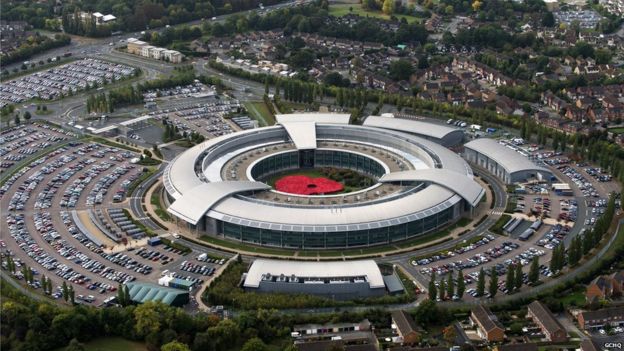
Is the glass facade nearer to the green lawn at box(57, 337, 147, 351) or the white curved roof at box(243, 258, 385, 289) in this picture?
the white curved roof at box(243, 258, 385, 289)

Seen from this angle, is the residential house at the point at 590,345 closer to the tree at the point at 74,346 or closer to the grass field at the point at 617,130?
the tree at the point at 74,346

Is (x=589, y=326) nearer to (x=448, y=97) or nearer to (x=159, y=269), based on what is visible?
(x=159, y=269)

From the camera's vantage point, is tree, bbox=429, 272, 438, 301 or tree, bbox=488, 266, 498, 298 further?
tree, bbox=488, 266, 498, 298

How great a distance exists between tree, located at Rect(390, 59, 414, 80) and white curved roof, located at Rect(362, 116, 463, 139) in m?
27.5

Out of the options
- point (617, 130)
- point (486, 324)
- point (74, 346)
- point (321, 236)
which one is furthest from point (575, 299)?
point (617, 130)

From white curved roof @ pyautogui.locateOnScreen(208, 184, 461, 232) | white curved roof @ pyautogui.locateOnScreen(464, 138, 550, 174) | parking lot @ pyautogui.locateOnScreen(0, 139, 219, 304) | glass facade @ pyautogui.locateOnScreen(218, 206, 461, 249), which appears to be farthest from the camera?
white curved roof @ pyautogui.locateOnScreen(464, 138, 550, 174)

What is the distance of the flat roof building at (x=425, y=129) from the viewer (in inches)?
3644

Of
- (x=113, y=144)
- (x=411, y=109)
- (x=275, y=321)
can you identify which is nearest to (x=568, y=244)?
(x=275, y=321)

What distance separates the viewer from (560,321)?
58.4 m

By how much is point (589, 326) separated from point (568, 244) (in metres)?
14.0

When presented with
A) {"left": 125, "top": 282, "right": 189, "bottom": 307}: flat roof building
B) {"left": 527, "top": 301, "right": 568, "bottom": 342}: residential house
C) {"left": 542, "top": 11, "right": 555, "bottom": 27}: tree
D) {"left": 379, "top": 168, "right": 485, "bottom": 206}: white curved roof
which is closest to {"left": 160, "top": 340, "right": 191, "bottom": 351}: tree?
{"left": 125, "top": 282, "right": 189, "bottom": 307}: flat roof building

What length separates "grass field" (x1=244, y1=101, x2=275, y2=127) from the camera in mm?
104381

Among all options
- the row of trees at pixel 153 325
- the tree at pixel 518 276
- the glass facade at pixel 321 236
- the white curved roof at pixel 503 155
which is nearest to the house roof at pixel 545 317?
the tree at pixel 518 276

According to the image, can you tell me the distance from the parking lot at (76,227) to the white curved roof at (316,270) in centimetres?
473
